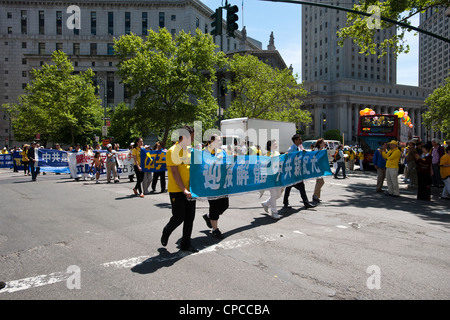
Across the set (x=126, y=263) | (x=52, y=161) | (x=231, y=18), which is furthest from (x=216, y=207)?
(x=52, y=161)

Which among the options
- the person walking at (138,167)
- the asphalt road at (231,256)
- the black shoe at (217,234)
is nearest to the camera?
the asphalt road at (231,256)

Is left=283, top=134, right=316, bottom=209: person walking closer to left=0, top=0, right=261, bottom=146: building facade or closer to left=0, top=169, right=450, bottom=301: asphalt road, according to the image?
left=0, top=169, right=450, bottom=301: asphalt road

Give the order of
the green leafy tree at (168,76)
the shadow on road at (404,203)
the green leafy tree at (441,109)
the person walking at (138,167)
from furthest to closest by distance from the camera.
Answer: the green leafy tree at (441,109)
the green leafy tree at (168,76)
the person walking at (138,167)
the shadow on road at (404,203)

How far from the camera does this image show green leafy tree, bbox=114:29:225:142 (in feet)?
95.3

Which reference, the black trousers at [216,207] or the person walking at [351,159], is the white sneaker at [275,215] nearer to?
the black trousers at [216,207]

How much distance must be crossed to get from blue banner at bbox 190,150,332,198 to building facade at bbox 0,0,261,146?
72288mm

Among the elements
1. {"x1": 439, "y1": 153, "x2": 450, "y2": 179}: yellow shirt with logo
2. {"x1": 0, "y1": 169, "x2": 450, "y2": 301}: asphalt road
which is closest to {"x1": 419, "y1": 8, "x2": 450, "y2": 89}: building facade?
{"x1": 439, "y1": 153, "x2": 450, "y2": 179}: yellow shirt with logo

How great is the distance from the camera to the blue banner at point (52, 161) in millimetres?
19969

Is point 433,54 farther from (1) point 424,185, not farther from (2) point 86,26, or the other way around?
(1) point 424,185

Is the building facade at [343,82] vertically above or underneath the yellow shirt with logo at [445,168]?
above

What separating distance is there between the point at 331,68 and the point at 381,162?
124 metres

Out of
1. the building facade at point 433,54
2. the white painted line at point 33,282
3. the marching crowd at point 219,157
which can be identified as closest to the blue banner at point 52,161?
the marching crowd at point 219,157
